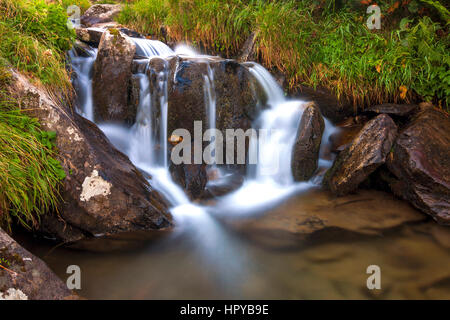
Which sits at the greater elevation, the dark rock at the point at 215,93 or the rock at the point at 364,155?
the dark rock at the point at 215,93

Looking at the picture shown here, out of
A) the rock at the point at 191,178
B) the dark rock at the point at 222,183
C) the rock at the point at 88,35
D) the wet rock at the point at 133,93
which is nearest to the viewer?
the rock at the point at 191,178

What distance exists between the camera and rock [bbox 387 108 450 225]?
3.24m

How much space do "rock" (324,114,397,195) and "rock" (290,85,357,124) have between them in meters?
0.97

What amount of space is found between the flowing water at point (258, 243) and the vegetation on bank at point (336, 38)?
1.15 m

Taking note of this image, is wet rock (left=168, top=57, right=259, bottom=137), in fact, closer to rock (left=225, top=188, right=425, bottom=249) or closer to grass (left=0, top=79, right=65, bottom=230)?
rock (left=225, top=188, right=425, bottom=249)

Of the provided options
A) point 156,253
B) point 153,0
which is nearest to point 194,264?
point 156,253

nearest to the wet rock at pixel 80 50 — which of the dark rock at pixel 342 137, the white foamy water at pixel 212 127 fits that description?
Answer: the white foamy water at pixel 212 127

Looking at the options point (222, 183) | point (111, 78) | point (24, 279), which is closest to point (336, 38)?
point (222, 183)

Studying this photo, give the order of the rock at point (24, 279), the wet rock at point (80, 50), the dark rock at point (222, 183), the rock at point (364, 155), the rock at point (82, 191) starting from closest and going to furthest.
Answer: the rock at point (24, 279)
the rock at point (82, 191)
the rock at point (364, 155)
the dark rock at point (222, 183)
the wet rock at point (80, 50)

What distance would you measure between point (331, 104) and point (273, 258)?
10.1ft

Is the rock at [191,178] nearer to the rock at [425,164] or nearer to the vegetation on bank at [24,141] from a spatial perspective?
the vegetation on bank at [24,141]

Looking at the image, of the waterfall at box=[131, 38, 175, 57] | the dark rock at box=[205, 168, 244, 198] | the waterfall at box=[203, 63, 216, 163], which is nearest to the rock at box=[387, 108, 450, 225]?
the dark rock at box=[205, 168, 244, 198]

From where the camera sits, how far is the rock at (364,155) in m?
3.64
